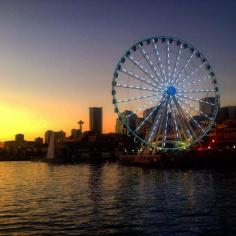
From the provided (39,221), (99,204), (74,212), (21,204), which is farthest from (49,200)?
(39,221)

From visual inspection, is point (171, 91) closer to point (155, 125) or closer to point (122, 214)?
point (155, 125)

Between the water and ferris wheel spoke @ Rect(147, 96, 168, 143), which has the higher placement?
ferris wheel spoke @ Rect(147, 96, 168, 143)

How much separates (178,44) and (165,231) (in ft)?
246

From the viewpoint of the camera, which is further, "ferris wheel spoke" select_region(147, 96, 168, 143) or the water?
"ferris wheel spoke" select_region(147, 96, 168, 143)

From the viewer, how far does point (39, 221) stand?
33.1 m

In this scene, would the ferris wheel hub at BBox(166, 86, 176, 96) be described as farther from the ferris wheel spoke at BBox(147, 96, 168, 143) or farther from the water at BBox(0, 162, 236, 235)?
the water at BBox(0, 162, 236, 235)

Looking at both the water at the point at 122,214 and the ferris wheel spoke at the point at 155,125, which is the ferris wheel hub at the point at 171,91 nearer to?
the ferris wheel spoke at the point at 155,125

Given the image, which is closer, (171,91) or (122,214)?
(122,214)

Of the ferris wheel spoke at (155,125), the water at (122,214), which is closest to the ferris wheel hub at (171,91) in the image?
the ferris wheel spoke at (155,125)

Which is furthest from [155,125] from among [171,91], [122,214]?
[122,214]

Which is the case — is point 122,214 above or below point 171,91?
below

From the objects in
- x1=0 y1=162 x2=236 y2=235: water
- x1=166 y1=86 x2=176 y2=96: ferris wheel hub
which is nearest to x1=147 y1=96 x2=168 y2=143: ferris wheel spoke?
x1=166 y1=86 x2=176 y2=96: ferris wheel hub

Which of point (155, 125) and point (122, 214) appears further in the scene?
point (155, 125)

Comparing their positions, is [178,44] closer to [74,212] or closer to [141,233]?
[74,212]
